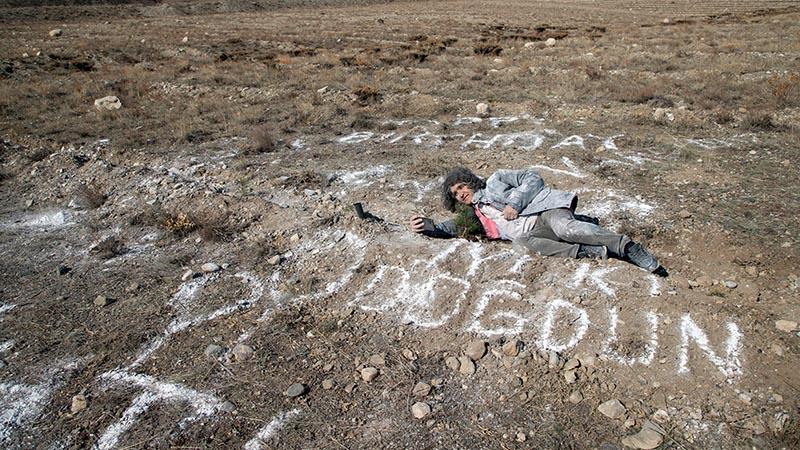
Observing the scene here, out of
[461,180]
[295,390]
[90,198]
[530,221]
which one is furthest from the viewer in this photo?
[90,198]

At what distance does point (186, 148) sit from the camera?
1054 cm

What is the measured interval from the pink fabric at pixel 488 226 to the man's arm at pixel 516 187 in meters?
0.34

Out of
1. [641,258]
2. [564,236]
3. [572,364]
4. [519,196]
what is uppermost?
[519,196]

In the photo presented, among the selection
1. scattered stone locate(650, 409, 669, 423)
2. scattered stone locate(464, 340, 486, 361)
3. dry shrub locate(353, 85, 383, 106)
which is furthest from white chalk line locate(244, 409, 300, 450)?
dry shrub locate(353, 85, 383, 106)

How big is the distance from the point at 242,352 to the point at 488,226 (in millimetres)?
3066

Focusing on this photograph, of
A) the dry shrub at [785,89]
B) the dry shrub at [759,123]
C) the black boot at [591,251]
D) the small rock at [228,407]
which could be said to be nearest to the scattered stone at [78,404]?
the small rock at [228,407]

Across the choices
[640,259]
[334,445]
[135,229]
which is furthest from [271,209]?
[640,259]

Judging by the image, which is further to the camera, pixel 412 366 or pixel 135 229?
pixel 135 229

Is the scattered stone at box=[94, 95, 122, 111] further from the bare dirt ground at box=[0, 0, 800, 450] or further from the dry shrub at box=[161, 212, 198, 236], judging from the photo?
the dry shrub at box=[161, 212, 198, 236]

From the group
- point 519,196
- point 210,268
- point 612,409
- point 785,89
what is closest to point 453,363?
point 612,409

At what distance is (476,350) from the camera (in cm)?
448

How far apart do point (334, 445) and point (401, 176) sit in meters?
5.45

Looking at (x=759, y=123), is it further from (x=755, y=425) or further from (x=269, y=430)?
(x=269, y=430)

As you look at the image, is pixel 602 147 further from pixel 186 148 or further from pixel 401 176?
pixel 186 148
